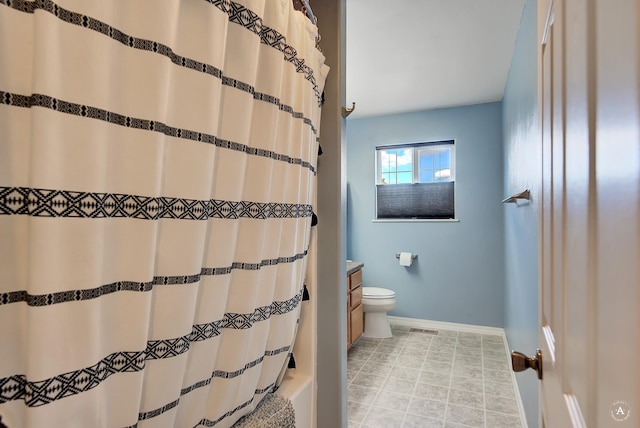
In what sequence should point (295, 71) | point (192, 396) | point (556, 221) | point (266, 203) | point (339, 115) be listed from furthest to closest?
Result: 1. point (339, 115)
2. point (295, 71)
3. point (266, 203)
4. point (192, 396)
5. point (556, 221)

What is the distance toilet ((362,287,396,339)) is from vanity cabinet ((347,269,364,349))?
29 centimetres

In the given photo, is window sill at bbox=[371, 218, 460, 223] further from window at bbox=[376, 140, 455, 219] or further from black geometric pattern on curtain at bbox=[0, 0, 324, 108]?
black geometric pattern on curtain at bbox=[0, 0, 324, 108]

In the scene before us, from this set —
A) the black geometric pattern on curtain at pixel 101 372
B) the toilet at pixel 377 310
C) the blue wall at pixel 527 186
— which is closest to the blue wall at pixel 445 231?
the toilet at pixel 377 310

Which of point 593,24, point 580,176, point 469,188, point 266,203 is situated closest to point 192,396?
point 266,203

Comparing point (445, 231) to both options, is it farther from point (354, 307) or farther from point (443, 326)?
point (354, 307)

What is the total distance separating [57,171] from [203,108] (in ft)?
1.04

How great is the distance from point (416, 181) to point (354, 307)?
182cm

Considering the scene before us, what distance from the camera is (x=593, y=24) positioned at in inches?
16.4

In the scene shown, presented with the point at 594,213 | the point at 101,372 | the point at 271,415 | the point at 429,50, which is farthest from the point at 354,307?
the point at 594,213

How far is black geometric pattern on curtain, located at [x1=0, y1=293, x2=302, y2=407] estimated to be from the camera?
18.3 inches

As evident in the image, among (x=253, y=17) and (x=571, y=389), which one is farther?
(x=253, y=17)

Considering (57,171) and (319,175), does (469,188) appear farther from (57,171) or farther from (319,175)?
(57,171)

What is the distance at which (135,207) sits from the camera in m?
0.59

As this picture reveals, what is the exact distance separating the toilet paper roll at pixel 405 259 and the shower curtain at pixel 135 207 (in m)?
3.14
